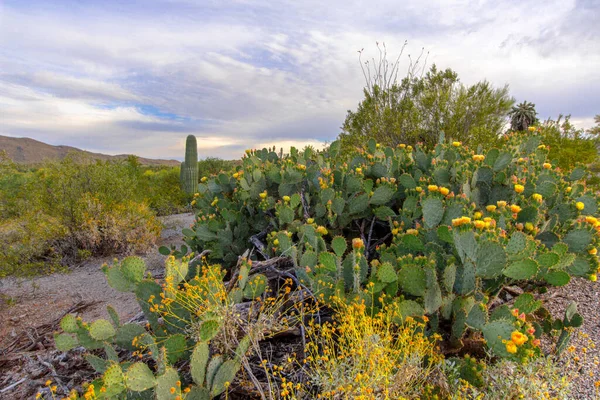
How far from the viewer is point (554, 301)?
3.12m

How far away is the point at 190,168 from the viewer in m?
13.5

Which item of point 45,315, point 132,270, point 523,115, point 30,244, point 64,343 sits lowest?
point 45,315

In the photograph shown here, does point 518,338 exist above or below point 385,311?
above

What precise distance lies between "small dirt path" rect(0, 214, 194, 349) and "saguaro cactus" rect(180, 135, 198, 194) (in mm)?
6825

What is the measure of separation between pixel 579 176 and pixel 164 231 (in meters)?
7.38

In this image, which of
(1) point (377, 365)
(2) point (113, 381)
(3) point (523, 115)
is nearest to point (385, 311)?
(1) point (377, 365)

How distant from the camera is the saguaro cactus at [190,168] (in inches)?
520

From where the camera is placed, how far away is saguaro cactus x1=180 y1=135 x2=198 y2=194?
13.2 m

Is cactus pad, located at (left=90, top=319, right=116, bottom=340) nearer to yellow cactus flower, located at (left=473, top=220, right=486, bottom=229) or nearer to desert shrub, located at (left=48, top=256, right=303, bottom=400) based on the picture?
desert shrub, located at (left=48, top=256, right=303, bottom=400)

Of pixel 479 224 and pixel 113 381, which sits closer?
pixel 113 381

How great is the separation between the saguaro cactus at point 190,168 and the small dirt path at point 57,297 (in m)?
6.83

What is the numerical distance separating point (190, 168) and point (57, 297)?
8.86m

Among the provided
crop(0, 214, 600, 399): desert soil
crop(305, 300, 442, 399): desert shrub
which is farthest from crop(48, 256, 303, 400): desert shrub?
crop(0, 214, 600, 399): desert soil

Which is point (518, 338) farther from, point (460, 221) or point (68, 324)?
point (68, 324)
